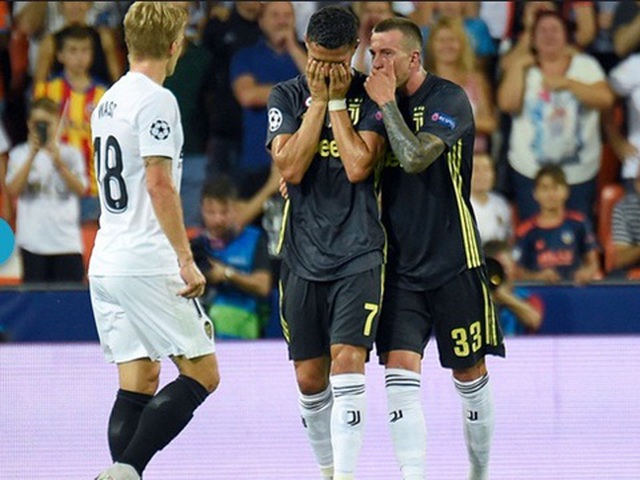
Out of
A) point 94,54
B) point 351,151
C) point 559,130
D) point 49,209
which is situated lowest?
point 49,209

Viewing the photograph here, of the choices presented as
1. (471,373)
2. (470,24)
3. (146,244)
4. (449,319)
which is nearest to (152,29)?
(146,244)

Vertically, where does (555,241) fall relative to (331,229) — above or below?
below

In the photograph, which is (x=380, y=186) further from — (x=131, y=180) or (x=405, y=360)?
(x=131, y=180)

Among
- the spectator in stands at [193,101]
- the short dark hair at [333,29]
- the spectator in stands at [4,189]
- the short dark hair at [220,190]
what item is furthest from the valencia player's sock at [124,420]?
the spectator in stands at [4,189]

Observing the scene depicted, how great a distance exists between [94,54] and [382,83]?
188 inches

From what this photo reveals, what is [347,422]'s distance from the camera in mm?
5477

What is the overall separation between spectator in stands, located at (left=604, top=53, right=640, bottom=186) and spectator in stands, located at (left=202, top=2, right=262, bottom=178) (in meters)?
2.44

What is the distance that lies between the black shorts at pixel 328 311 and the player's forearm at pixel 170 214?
1.98ft

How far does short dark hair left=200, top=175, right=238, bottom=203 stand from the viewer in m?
9.41

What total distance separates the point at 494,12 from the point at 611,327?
2516 millimetres

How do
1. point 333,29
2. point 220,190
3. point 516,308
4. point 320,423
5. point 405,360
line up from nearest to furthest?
point 333,29 → point 405,360 → point 320,423 → point 516,308 → point 220,190

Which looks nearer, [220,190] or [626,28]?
[220,190]

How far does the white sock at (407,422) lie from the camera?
5.49 metres

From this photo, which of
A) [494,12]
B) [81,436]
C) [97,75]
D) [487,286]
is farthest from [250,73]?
[487,286]
